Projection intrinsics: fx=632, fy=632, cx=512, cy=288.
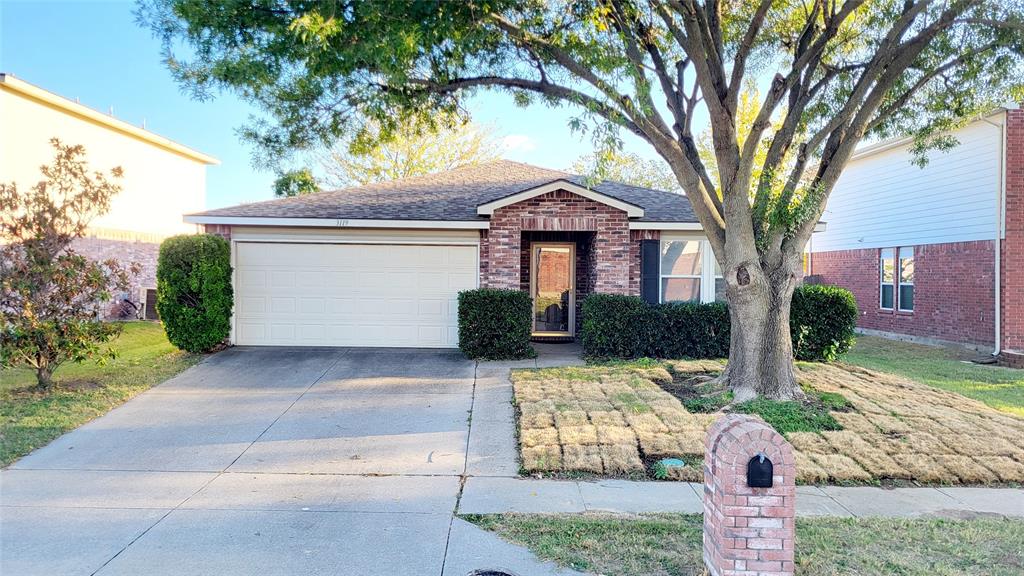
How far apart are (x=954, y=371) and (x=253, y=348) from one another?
1355cm

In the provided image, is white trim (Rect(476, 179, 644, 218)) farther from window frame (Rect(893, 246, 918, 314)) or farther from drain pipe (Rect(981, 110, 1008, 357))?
window frame (Rect(893, 246, 918, 314))

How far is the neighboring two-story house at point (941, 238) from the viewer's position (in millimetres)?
13719

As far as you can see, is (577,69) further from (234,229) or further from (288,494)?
(234,229)

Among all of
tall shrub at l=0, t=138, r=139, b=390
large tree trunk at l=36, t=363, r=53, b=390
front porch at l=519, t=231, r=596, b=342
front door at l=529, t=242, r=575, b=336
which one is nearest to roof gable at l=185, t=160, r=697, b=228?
front porch at l=519, t=231, r=596, b=342

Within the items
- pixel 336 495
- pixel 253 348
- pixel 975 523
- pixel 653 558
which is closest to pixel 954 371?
pixel 975 523

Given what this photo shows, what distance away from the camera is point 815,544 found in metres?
4.48

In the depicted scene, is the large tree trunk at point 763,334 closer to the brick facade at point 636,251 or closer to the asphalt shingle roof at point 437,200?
the brick facade at point 636,251

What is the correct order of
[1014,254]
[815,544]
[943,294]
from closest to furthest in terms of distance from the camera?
[815,544]
[1014,254]
[943,294]

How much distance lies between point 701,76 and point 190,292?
9.37 m

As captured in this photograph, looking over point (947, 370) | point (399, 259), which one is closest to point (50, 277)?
point (399, 259)

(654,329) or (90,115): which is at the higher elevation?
(90,115)

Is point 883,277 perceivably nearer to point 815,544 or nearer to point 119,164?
point 815,544

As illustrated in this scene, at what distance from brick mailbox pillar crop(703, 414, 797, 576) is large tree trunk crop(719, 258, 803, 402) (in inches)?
206

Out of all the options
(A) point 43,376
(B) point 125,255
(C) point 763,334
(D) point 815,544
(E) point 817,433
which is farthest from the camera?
(B) point 125,255
